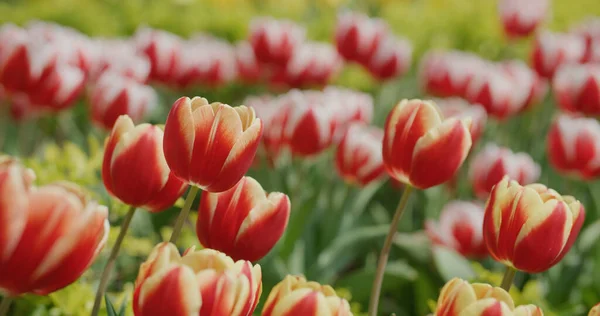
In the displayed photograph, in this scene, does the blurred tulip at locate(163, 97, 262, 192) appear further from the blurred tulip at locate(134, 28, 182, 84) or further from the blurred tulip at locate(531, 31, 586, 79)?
the blurred tulip at locate(531, 31, 586, 79)

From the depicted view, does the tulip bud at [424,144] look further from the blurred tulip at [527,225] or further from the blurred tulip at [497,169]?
the blurred tulip at [497,169]

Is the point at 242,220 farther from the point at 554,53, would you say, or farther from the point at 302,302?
the point at 554,53

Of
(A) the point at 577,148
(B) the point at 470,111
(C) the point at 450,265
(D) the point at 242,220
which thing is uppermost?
(D) the point at 242,220

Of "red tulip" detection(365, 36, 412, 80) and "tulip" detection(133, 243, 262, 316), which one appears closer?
"tulip" detection(133, 243, 262, 316)

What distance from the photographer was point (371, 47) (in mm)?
2729

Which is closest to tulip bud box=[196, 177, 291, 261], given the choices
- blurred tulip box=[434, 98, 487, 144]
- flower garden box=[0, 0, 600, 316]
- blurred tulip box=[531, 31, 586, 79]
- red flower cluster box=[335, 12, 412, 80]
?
flower garden box=[0, 0, 600, 316]

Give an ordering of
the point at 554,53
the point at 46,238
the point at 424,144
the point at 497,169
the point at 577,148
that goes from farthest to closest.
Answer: the point at 554,53 → the point at 497,169 → the point at 577,148 → the point at 424,144 → the point at 46,238

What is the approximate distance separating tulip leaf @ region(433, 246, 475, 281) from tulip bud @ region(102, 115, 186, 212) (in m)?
0.94

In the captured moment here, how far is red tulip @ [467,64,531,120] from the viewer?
234 centimetres

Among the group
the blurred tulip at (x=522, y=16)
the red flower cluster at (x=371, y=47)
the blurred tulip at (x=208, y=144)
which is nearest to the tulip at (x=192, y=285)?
the blurred tulip at (x=208, y=144)

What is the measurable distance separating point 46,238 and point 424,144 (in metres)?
0.51

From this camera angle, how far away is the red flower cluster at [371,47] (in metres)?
2.70

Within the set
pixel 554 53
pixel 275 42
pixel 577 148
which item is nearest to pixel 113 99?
pixel 275 42

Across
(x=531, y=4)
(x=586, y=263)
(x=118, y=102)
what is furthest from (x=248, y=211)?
(x=531, y=4)
